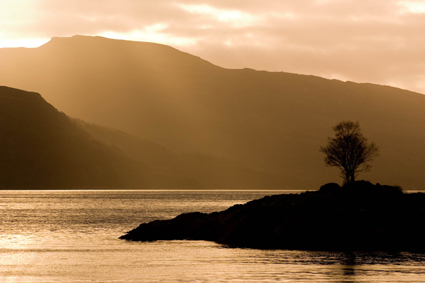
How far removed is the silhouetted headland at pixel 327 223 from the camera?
211ft

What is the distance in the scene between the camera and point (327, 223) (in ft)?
217

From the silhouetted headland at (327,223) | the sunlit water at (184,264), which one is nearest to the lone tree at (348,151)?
the silhouetted headland at (327,223)

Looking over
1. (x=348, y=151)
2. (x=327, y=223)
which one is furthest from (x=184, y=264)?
(x=348, y=151)

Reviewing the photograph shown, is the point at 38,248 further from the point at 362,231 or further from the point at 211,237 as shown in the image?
the point at 362,231

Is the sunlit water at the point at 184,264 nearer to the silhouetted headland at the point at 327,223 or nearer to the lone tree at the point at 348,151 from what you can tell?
the silhouetted headland at the point at 327,223

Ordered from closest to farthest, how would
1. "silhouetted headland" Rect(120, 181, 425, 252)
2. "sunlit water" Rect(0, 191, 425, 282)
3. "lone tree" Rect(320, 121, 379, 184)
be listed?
"sunlit water" Rect(0, 191, 425, 282)
"silhouetted headland" Rect(120, 181, 425, 252)
"lone tree" Rect(320, 121, 379, 184)

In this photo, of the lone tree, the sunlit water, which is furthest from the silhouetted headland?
the lone tree

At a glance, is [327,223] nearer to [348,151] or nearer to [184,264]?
[184,264]

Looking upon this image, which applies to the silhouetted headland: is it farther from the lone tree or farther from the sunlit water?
the lone tree

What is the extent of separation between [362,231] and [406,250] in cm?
488

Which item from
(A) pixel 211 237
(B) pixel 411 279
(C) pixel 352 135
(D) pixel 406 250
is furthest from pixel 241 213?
(C) pixel 352 135

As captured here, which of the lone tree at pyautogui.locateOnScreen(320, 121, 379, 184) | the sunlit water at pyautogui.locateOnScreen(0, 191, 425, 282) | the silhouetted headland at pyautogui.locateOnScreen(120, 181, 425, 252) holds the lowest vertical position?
the sunlit water at pyautogui.locateOnScreen(0, 191, 425, 282)

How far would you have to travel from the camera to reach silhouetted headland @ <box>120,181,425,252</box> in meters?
64.2

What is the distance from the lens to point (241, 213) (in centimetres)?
7412
